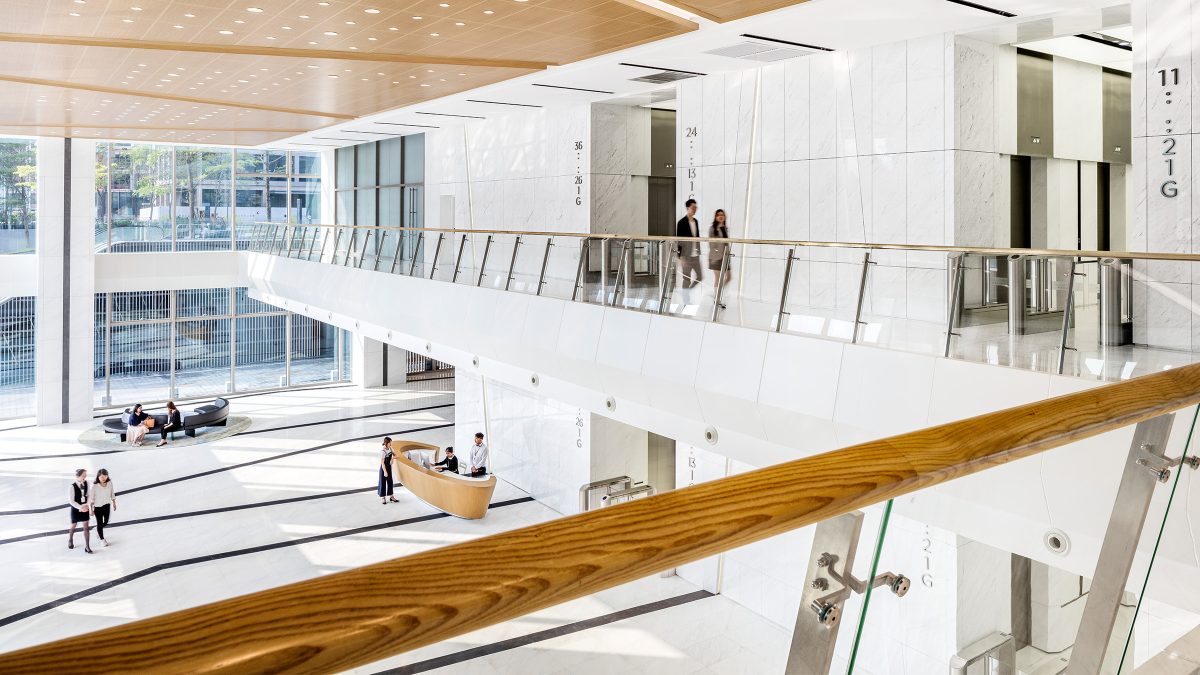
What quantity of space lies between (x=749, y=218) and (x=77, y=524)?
1389 centimetres

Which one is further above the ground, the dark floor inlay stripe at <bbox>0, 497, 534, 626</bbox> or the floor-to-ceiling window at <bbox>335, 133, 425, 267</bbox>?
the floor-to-ceiling window at <bbox>335, 133, 425, 267</bbox>

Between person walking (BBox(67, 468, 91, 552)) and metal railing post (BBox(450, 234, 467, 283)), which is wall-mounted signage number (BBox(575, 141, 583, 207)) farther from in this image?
person walking (BBox(67, 468, 91, 552))

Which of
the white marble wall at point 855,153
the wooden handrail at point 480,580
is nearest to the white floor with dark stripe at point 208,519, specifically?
the white marble wall at point 855,153

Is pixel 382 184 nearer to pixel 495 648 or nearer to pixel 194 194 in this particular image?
pixel 194 194

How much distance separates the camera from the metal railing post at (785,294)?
10016 millimetres

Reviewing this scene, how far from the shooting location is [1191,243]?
9.55m

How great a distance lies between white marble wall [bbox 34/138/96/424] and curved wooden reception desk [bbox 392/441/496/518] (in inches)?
579

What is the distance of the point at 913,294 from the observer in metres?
9.03

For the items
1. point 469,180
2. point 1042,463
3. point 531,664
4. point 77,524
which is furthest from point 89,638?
point 469,180

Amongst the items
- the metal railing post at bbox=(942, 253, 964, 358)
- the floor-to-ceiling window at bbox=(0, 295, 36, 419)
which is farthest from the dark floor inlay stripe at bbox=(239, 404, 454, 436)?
the metal railing post at bbox=(942, 253, 964, 358)

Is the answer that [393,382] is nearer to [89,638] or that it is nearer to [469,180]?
[469,180]

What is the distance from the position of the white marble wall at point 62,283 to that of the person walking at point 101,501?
1318 cm

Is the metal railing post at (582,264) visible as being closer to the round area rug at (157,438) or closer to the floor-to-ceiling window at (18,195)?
the round area rug at (157,438)

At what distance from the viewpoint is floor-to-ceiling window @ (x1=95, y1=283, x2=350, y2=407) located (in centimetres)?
2972
